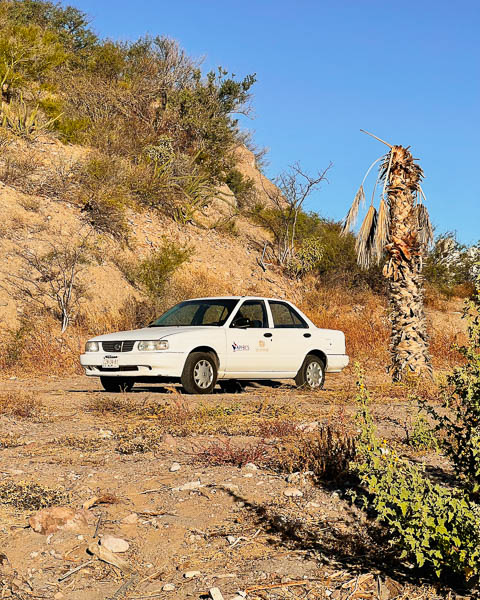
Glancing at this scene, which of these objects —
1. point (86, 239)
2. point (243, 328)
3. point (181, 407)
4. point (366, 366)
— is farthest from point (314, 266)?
point (181, 407)

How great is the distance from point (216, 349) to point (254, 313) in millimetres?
1671

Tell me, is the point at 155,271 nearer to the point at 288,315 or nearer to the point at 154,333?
the point at 288,315

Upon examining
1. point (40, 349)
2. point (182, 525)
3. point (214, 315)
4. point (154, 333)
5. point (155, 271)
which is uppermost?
point (155, 271)

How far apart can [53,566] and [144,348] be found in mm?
7898

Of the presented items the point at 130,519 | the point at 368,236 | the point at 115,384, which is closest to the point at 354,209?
the point at 368,236

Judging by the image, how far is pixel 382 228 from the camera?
15.6 m

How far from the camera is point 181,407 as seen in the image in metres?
9.41

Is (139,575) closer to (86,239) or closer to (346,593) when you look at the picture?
(346,593)

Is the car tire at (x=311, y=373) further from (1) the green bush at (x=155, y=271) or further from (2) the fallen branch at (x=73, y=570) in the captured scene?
(2) the fallen branch at (x=73, y=570)

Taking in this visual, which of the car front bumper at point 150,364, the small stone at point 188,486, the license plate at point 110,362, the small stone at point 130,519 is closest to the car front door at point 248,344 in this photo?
the car front bumper at point 150,364

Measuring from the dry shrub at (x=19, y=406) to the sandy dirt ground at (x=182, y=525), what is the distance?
3.26 feet

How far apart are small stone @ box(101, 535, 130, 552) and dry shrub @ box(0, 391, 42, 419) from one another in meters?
5.14

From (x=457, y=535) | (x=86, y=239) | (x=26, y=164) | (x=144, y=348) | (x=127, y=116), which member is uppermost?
(x=127, y=116)

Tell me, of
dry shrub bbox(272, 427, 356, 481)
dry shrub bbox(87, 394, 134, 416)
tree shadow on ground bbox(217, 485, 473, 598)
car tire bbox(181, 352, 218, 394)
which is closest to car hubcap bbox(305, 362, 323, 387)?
car tire bbox(181, 352, 218, 394)
